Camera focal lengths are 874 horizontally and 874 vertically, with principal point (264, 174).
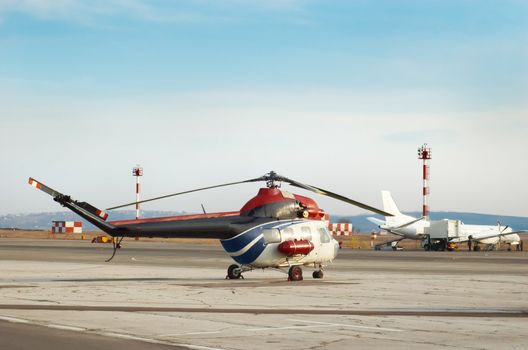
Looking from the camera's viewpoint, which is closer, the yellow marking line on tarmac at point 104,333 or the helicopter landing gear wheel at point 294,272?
the yellow marking line on tarmac at point 104,333

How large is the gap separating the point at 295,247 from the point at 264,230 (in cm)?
138

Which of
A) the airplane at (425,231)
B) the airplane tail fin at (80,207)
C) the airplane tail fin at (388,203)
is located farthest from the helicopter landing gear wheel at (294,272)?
the airplane tail fin at (388,203)

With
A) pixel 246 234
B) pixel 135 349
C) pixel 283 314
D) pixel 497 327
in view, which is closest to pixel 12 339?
pixel 135 349

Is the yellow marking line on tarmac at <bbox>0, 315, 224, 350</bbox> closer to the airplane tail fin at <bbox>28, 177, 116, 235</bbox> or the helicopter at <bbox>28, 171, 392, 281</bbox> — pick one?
the airplane tail fin at <bbox>28, 177, 116, 235</bbox>

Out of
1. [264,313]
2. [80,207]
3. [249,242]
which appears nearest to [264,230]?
[249,242]

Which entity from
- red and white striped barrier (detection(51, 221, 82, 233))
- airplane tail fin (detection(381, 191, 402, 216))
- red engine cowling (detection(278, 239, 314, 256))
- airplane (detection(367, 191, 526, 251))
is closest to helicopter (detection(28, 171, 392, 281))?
red engine cowling (detection(278, 239, 314, 256))

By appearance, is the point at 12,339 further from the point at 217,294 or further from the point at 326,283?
the point at 326,283

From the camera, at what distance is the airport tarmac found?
16422 millimetres

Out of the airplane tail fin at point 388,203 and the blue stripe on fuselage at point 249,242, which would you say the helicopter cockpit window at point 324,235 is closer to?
the blue stripe on fuselage at point 249,242

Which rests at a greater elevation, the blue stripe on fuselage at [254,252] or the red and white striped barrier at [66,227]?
the red and white striped barrier at [66,227]

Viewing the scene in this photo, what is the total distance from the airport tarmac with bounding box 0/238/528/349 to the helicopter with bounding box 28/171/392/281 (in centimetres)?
107

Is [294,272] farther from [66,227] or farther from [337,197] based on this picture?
[66,227]

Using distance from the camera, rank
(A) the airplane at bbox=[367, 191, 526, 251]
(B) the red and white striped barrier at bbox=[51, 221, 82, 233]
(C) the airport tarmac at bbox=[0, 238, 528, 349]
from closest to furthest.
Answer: (C) the airport tarmac at bbox=[0, 238, 528, 349]
(A) the airplane at bbox=[367, 191, 526, 251]
(B) the red and white striped barrier at bbox=[51, 221, 82, 233]

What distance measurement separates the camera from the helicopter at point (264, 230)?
32219mm
